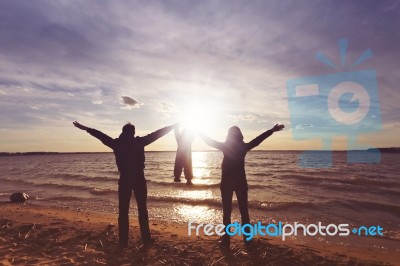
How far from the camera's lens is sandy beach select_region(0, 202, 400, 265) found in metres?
6.27

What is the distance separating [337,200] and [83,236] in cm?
1436

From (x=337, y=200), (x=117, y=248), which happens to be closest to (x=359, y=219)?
(x=337, y=200)

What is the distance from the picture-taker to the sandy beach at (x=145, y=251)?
20.6 feet

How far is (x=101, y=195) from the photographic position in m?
19.6

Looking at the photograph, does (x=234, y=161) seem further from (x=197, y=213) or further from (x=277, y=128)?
(x=197, y=213)

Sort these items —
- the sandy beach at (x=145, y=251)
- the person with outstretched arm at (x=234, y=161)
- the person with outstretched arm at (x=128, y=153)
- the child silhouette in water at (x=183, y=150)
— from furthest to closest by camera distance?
the person with outstretched arm at (x=234, y=161)
the person with outstretched arm at (x=128, y=153)
the sandy beach at (x=145, y=251)
the child silhouette in water at (x=183, y=150)

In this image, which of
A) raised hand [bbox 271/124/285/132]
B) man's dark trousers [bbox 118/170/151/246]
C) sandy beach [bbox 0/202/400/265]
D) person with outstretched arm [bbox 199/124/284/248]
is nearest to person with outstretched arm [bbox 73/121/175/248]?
man's dark trousers [bbox 118/170/151/246]

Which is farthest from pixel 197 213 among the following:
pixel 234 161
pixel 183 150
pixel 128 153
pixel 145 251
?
pixel 183 150

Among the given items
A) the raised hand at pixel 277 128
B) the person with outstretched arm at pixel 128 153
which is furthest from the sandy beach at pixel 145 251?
the raised hand at pixel 277 128

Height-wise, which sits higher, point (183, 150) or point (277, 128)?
point (277, 128)

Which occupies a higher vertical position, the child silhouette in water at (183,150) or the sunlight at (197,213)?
the child silhouette in water at (183,150)

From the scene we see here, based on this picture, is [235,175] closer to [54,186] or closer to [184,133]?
[184,133]

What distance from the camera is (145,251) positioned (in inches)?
271

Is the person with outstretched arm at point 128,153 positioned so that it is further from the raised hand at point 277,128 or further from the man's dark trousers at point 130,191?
the raised hand at point 277,128
